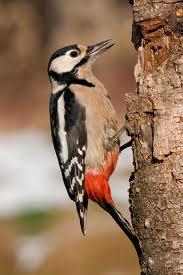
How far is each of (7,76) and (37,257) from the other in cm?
666

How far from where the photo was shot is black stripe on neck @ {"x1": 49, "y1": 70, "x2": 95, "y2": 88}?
5.80 metres

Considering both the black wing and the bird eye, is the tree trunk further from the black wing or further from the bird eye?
the bird eye

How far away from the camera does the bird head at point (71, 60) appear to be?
5.91 m

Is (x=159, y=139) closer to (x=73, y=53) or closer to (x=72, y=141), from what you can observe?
(x=72, y=141)

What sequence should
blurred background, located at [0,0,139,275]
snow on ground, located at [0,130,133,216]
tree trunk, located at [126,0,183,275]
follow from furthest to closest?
snow on ground, located at [0,130,133,216] < blurred background, located at [0,0,139,275] < tree trunk, located at [126,0,183,275]

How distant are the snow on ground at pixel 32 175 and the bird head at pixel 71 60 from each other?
433 centimetres

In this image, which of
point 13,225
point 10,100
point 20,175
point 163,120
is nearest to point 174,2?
point 163,120

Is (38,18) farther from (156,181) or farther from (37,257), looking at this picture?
(156,181)

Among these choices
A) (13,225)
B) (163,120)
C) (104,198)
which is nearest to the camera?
(163,120)

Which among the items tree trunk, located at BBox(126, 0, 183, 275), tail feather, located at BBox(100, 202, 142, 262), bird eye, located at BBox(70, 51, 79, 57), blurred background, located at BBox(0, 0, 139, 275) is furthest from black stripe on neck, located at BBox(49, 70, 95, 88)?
blurred background, located at BBox(0, 0, 139, 275)

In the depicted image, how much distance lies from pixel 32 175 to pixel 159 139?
7532mm

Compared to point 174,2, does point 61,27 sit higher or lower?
lower

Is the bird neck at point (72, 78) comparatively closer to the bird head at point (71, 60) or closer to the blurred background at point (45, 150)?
the bird head at point (71, 60)

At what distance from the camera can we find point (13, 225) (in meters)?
10.2
